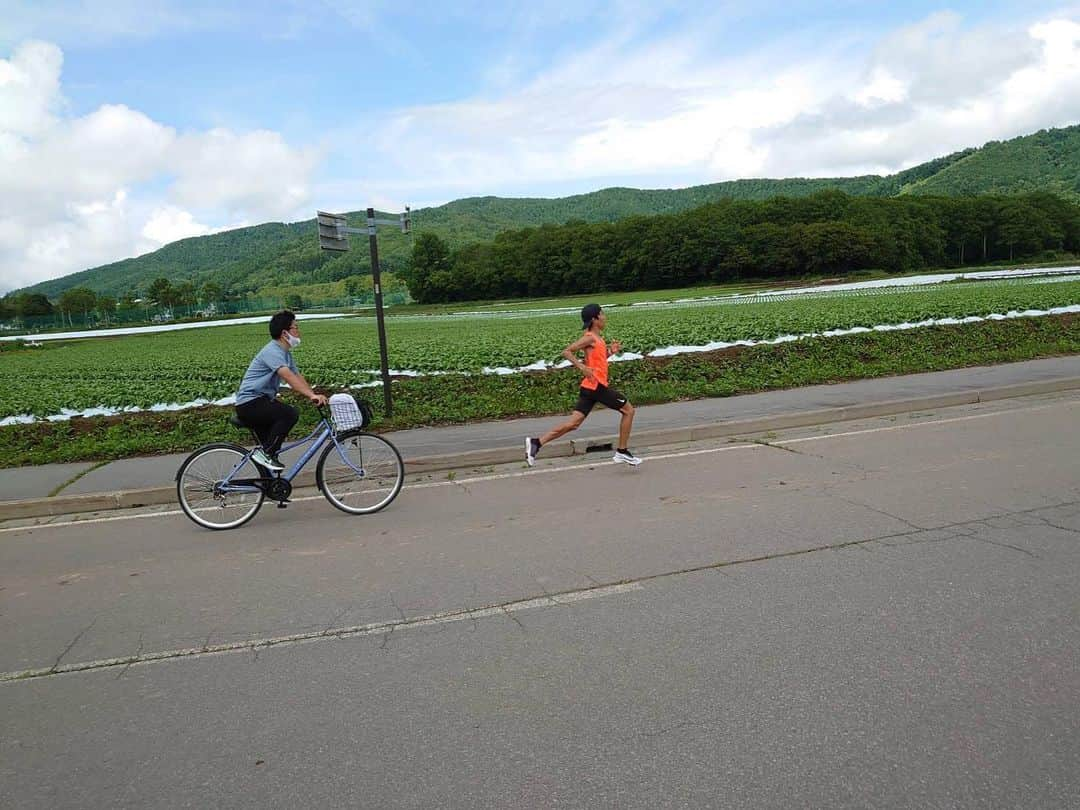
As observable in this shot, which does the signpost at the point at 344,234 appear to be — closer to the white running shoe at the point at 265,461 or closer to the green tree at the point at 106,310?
the white running shoe at the point at 265,461

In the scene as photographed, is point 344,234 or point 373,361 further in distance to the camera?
point 373,361

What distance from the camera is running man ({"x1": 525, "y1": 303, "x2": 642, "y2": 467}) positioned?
336 inches

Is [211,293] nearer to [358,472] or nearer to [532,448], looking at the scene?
[532,448]

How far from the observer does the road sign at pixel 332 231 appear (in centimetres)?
1130

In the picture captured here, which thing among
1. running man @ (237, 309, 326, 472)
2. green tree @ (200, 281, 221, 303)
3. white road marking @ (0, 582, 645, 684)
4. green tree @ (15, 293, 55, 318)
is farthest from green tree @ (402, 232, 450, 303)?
white road marking @ (0, 582, 645, 684)

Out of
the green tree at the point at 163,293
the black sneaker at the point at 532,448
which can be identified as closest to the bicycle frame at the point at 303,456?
the black sneaker at the point at 532,448

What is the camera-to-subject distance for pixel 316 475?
7.08 metres

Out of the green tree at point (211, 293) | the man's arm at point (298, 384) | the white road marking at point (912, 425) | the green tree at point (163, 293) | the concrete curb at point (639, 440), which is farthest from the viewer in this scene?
the green tree at point (211, 293)

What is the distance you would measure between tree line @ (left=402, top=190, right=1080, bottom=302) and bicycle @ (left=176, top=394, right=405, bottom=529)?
85.6 metres

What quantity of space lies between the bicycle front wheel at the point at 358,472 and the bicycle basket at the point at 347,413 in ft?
0.24

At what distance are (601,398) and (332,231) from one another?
5.10 metres

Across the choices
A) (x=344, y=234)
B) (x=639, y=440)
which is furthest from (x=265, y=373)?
(x=344, y=234)

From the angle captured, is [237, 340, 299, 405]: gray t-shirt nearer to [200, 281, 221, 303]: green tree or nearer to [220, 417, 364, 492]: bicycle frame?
[220, 417, 364, 492]: bicycle frame

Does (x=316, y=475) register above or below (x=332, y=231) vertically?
below
